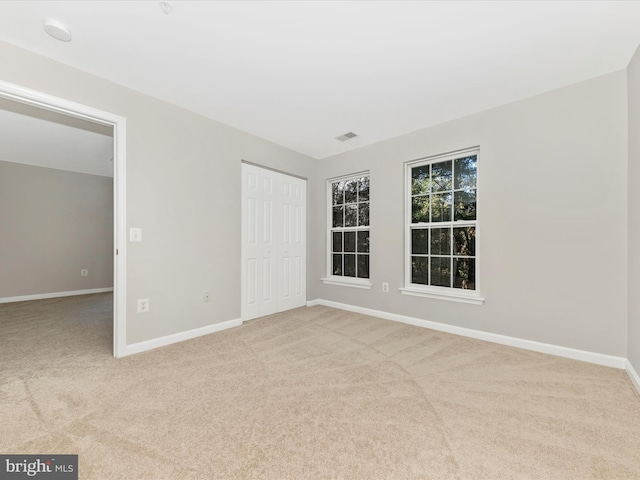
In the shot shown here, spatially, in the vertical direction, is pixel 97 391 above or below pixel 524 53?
below

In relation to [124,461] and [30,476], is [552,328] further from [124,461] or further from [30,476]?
[30,476]

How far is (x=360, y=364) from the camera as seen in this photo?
2408mm

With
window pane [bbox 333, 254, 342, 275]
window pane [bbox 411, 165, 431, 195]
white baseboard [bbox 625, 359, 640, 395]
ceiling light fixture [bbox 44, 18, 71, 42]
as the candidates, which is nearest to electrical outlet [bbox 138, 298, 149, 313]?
ceiling light fixture [bbox 44, 18, 71, 42]

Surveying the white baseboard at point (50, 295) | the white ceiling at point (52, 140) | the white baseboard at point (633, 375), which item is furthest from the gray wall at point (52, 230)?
the white baseboard at point (633, 375)

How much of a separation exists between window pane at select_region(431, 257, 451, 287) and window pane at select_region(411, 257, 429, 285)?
79mm

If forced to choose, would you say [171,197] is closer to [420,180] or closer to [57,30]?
[57,30]

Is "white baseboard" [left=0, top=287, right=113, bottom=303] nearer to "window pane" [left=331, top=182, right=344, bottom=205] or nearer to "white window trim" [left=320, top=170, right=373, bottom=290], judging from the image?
"white window trim" [left=320, top=170, right=373, bottom=290]

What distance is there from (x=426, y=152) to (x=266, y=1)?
2.47 m

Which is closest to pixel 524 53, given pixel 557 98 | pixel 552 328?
pixel 557 98

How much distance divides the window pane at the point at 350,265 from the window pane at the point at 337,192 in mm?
912

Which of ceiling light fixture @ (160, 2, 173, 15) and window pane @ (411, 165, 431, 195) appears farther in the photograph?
window pane @ (411, 165, 431, 195)

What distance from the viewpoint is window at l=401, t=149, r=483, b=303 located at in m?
3.23

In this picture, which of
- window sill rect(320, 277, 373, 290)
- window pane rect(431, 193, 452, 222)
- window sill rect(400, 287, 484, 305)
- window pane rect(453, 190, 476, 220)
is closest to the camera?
window sill rect(400, 287, 484, 305)

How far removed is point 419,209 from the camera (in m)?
3.67
